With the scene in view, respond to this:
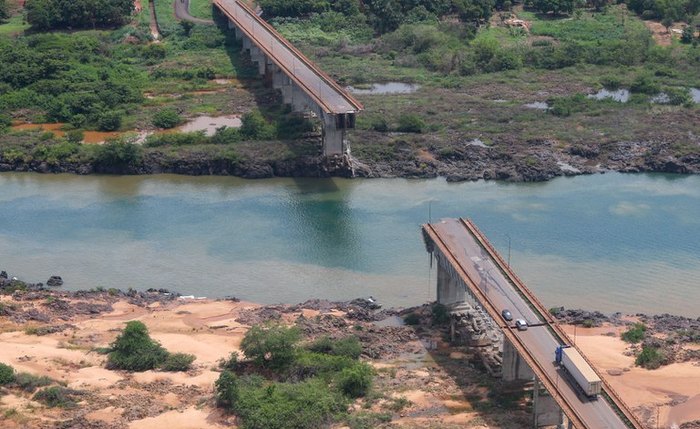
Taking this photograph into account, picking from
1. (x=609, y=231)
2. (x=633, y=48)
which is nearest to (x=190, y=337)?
(x=609, y=231)

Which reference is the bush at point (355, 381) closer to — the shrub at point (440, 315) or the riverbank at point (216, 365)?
the riverbank at point (216, 365)

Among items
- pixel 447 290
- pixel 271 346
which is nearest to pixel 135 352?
pixel 271 346

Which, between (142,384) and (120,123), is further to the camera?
(120,123)

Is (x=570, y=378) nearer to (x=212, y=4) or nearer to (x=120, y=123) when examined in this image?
(x=120, y=123)

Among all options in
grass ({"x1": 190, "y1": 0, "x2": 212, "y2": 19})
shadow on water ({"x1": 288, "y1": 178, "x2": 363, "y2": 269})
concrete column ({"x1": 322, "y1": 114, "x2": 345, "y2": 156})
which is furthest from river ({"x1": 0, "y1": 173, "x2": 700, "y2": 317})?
grass ({"x1": 190, "y1": 0, "x2": 212, "y2": 19})

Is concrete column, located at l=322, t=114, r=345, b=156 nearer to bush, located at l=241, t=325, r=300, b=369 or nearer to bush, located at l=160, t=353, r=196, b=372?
bush, located at l=241, t=325, r=300, b=369

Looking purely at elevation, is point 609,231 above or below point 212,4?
below
